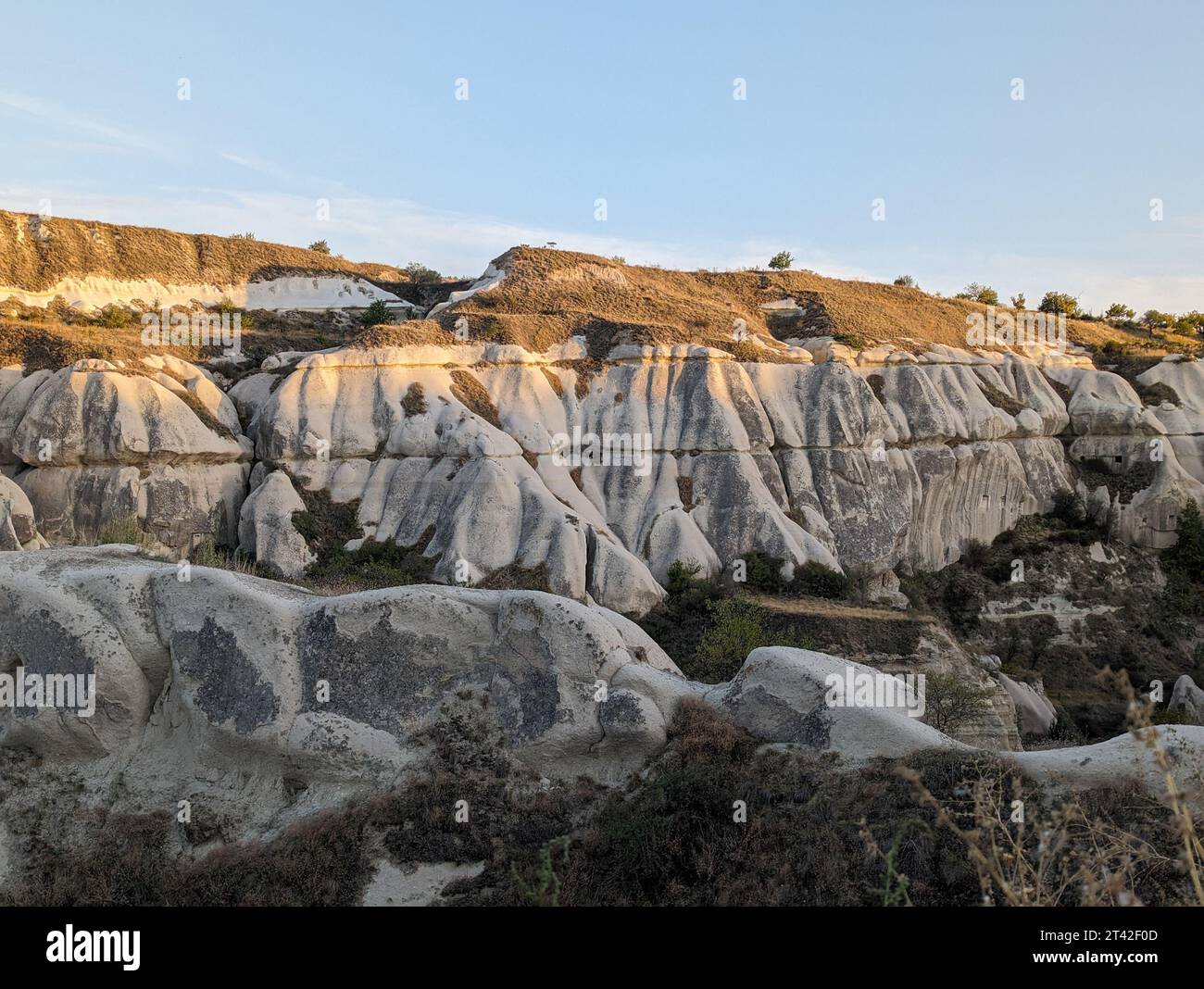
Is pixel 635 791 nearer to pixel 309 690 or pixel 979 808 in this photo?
pixel 309 690

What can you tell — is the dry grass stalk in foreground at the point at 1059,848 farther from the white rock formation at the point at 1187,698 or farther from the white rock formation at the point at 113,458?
the white rock formation at the point at 113,458

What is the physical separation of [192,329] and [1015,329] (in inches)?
1785

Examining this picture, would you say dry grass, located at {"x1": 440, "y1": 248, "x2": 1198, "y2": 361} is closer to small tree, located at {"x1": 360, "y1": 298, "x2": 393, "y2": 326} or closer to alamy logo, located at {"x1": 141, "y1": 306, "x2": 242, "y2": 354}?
small tree, located at {"x1": 360, "y1": 298, "x2": 393, "y2": 326}

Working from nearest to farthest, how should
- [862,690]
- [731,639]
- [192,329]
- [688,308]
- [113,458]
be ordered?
[862,690] < [731,639] < [113,458] < [688,308] < [192,329]

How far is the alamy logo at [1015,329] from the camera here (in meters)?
53.6

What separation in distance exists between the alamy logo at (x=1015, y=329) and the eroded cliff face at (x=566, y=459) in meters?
12.2

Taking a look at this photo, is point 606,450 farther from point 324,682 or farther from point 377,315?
point 324,682

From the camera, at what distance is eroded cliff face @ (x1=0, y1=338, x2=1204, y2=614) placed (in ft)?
102

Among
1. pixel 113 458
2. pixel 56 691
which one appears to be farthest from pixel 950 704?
pixel 113 458

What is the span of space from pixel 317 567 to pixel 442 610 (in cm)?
1775

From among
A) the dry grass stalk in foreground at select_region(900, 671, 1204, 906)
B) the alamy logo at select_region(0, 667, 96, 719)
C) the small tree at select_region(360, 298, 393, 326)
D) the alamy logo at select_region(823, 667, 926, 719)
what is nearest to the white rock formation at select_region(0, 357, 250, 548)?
the small tree at select_region(360, 298, 393, 326)

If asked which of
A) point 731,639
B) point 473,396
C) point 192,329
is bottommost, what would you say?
point 731,639

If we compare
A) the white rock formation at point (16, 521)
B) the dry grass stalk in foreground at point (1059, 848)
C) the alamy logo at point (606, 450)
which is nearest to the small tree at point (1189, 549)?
the alamy logo at point (606, 450)

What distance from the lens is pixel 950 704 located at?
22.0 m
